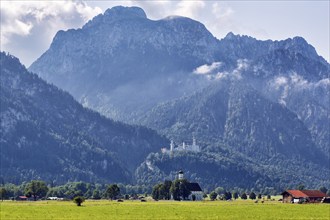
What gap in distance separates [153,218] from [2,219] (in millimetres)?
25509

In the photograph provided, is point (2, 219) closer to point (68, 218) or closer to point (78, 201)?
point (68, 218)

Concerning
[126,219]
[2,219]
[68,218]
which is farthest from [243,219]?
[2,219]

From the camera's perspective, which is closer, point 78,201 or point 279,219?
point 279,219

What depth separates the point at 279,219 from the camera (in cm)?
11306

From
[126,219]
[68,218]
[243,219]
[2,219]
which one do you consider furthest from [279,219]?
[2,219]

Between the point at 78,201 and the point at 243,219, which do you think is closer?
the point at 243,219

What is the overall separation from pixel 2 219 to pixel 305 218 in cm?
5243

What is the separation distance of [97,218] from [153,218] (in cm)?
969

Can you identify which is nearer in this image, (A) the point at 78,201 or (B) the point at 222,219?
(B) the point at 222,219

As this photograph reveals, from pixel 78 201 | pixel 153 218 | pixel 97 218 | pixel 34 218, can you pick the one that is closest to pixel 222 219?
pixel 153 218

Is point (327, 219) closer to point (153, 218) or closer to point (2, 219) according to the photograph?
point (153, 218)

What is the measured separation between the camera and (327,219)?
113438 mm

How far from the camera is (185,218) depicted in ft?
378

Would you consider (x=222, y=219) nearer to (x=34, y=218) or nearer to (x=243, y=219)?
(x=243, y=219)
